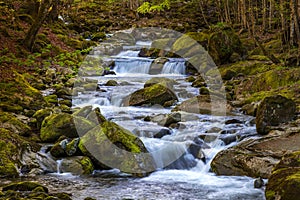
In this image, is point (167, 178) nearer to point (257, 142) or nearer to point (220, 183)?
point (220, 183)

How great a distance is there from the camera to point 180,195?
733cm

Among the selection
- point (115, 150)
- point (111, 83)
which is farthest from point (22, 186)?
point (111, 83)

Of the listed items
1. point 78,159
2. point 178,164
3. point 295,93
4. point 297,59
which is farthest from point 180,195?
point 297,59

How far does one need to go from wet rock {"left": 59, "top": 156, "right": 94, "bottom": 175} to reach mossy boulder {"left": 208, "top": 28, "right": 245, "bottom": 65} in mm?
11789

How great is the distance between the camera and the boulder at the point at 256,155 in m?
7.96

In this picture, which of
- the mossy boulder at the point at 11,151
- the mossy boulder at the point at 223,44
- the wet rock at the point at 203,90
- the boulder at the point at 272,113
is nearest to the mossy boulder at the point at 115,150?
the mossy boulder at the point at 11,151

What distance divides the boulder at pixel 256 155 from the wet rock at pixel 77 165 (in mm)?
2771

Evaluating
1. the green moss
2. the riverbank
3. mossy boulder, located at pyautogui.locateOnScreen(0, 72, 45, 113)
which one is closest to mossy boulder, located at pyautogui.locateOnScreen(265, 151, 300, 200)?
the riverbank

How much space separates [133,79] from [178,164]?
1021cm

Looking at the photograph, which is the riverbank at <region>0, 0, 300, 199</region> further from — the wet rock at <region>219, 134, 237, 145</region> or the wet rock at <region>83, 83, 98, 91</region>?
the wet rock at <region>219, 134, 237, 145</region>

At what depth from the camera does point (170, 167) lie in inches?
357

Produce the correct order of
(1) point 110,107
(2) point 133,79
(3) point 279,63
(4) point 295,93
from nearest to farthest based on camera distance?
(4) point 295,93 → (1) point 110,107 → (3) point 279,63 → (2) point 133,79

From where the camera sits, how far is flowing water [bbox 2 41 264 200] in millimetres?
7367

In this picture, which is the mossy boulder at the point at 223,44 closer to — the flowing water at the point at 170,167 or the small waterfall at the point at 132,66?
the flowing water at the point at 170,167
